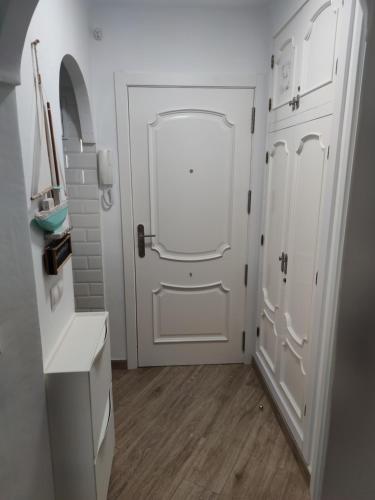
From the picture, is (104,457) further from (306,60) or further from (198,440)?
(306,60)

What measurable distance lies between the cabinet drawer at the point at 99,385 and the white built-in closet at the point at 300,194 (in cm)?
95

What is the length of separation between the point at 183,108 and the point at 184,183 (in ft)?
1.60

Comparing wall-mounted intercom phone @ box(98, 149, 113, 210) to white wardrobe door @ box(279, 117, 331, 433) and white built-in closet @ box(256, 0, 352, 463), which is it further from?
white wardrobe door @ box(279, 117, 331, 433)

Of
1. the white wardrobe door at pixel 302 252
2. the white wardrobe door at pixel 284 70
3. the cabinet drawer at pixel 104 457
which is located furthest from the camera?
the white wardrobe door at pixel 284 70

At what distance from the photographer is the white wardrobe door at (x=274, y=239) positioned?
78.3 inches

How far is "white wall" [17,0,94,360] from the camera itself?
108cm

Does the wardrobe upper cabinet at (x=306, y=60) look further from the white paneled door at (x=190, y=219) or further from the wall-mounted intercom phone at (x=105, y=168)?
the wall-mounted intercom phone at (x=105, y=168)

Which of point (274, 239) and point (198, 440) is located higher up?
point (274, 239)

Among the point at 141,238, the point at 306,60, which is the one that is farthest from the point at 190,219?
the point at 306,60

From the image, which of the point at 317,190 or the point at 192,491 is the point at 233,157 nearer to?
the point at 317,190

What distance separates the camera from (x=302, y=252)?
1735 millimetres

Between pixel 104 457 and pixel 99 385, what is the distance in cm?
36

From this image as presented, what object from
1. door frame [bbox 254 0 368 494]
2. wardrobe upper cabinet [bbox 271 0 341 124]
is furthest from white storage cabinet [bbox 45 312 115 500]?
wardrobe upper cabinet [bbox 271 0 341 124]

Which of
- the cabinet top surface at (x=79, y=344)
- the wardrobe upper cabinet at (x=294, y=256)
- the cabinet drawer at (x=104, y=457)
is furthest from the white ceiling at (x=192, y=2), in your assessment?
the cabinet drawer at (x=104, y=457)
